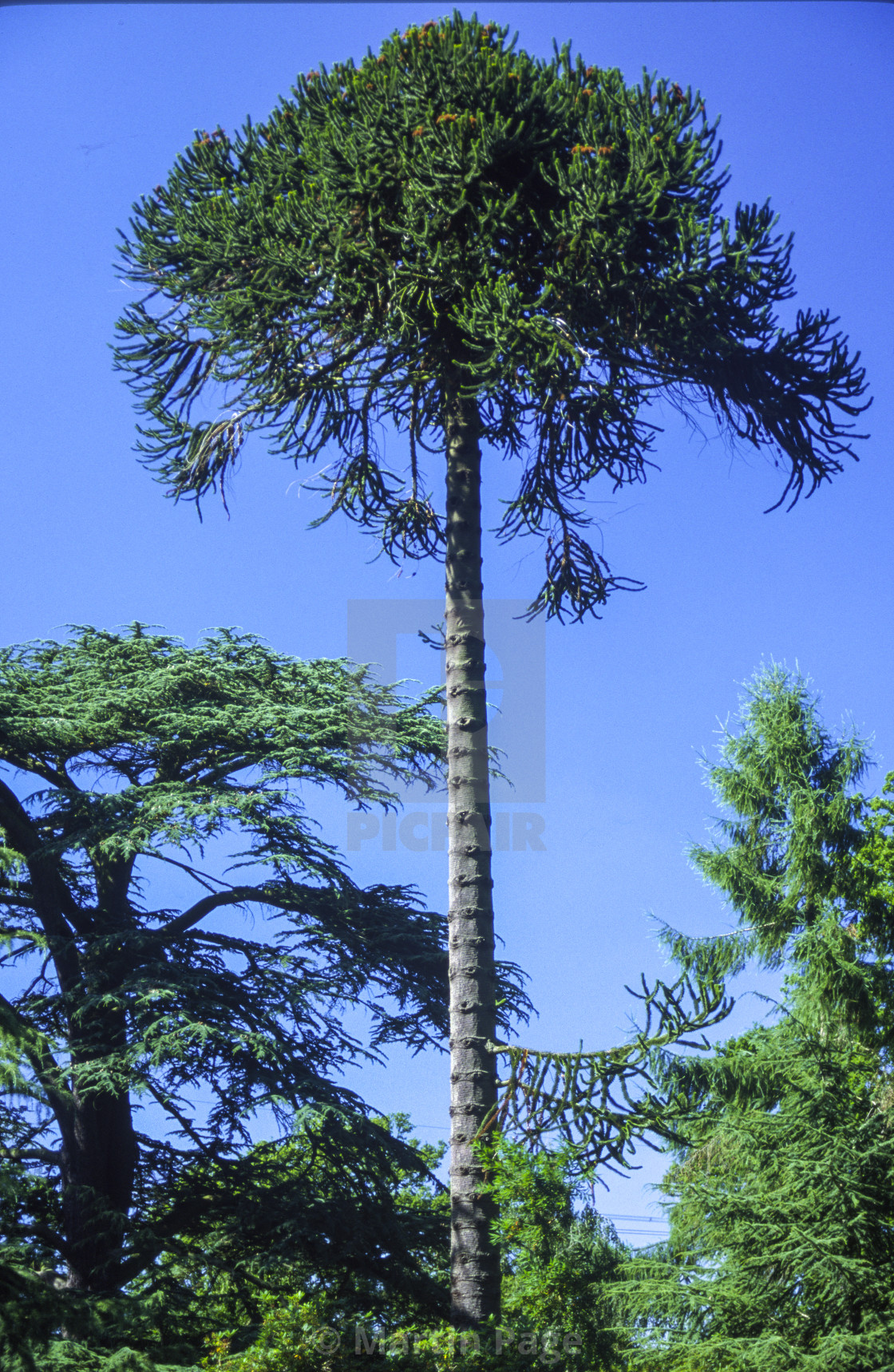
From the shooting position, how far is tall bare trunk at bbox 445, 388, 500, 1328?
27.3ft

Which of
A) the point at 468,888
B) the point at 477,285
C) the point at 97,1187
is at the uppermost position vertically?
the point at 477,285

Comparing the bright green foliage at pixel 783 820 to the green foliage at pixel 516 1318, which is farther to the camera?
the bright green foliage at pixel 783 820

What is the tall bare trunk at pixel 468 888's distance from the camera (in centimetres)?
833

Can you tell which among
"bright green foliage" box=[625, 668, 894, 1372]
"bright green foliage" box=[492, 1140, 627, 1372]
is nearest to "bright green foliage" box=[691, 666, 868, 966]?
"bright green foliage" box=[625, 668, 894, 1372]

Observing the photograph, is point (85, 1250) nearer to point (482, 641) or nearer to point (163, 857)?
point (163, 857)

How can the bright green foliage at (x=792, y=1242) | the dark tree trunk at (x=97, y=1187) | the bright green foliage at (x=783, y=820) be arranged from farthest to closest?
1. the bright green foliage at (x=783, y=820)
2. the dark tree trunk at (x=97, y=1187)
3. the bright green foliage at (x=792, y=1242)

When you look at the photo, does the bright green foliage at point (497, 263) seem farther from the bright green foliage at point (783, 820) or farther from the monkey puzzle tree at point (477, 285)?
the bright green foliage at point (783, 820)

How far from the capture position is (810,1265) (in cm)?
779

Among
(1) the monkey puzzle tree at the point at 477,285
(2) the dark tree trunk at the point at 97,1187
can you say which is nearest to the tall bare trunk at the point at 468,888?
(1) the monkey puzzle tree at the point at 477,285

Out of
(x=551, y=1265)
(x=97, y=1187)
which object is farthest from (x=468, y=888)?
(x=97, y=1187)

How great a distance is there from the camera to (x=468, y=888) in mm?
9148

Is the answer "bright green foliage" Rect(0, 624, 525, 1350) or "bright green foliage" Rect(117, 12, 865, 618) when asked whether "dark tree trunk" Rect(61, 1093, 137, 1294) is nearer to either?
"bright green foliage" Rect(0, 624, 525, 1350)

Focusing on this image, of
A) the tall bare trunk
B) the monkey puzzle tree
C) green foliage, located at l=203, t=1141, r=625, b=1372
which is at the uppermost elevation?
the monkey puzzle tree

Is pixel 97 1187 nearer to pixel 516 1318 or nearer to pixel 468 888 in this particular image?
pixel 516 1318
